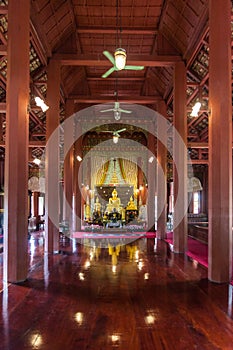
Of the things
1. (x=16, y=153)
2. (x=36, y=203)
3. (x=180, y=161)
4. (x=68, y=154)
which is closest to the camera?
(x=16, y=153)

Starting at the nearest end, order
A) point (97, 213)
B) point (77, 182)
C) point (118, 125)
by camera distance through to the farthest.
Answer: point (77, 182), point (118, 125), point (97, 213)

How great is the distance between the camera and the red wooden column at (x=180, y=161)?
845 cm

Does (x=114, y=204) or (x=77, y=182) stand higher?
(x=77, y=182)

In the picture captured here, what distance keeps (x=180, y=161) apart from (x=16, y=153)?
15.1 ft

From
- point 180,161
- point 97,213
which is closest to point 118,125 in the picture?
point 97,213

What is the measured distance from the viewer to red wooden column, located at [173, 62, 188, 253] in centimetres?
845

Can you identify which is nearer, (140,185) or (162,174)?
(162,174)

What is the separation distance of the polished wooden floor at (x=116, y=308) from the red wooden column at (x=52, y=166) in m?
→ 1.43

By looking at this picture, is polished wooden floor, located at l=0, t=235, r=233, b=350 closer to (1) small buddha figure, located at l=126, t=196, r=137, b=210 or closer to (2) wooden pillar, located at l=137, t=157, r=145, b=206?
(1) small buddha figure, located at l=126, t=196, r=137, b=210

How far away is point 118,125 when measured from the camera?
15.9 meters

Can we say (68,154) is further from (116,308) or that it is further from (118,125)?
(116,308)

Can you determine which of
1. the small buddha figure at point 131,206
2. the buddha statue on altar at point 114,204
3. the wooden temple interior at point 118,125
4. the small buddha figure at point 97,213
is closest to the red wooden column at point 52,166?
the wooden temple interior at point 118,125

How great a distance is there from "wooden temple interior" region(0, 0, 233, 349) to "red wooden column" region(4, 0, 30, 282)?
2 cm

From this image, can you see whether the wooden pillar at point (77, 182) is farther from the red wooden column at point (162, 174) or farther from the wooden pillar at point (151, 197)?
the red wooden column at point (162, 174)
